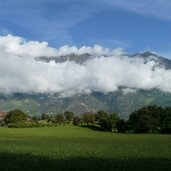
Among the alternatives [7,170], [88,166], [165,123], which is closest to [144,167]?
[88,166]

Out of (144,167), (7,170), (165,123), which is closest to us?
(7,170)

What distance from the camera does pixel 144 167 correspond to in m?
37.2

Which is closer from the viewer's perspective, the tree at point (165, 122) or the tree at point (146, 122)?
the tree at point (165, 122)

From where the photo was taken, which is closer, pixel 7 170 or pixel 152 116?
pixel 7 170

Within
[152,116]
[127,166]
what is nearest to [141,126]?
[152,116]

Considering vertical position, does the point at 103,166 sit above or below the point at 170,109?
below

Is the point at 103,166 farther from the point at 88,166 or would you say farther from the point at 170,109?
the point at 170,109

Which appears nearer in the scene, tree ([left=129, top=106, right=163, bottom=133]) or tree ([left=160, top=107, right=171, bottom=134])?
tree ([left=160, top=107, right=171, bottom=134])

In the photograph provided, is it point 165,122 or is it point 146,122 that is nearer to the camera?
point 165,122

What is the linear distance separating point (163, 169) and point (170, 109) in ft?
547

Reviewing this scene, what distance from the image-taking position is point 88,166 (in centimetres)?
3731

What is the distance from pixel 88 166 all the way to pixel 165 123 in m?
156

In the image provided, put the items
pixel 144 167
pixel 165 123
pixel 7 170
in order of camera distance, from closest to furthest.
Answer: pixel 7 170 < pixel 144 167 < pixel 165 123

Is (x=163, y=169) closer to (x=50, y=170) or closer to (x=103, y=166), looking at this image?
(x=103, y=166)
